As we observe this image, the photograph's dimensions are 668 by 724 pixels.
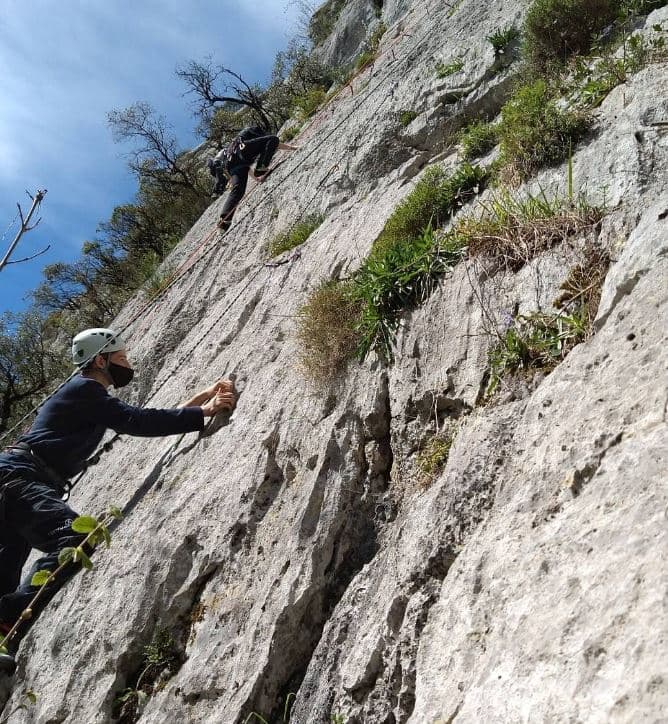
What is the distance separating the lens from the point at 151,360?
895 cm

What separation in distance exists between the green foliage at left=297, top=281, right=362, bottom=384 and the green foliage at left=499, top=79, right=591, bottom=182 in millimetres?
1944

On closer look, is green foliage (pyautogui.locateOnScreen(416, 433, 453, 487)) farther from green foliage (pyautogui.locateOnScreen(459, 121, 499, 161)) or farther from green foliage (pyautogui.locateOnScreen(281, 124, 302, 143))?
green foliage (pyautogui.locateOnScreen(281, 124, 302, 143))

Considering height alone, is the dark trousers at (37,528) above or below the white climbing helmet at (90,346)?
below

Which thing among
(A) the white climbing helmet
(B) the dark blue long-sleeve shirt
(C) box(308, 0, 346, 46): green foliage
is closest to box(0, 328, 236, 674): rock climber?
(B) the dark blue long-sleeve shirt

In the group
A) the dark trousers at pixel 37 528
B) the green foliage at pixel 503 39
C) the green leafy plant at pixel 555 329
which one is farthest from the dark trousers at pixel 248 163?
the green leafy plant at pixel 555 329

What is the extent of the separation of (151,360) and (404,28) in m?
11.3

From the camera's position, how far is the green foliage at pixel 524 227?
443 cm

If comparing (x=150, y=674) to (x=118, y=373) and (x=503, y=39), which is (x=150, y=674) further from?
(x=503, y=39)

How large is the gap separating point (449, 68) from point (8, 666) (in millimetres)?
9229

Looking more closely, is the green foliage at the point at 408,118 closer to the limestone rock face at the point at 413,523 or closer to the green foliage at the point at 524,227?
the limestone rock face at the point at 413,523

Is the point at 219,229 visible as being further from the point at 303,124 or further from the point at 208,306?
the point at 303,124

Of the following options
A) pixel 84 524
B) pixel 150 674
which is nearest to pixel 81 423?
pixel 84 524

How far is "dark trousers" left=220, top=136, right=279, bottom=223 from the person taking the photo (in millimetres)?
Result: 13195

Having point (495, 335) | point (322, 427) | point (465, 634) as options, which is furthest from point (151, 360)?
point (465, 634)
